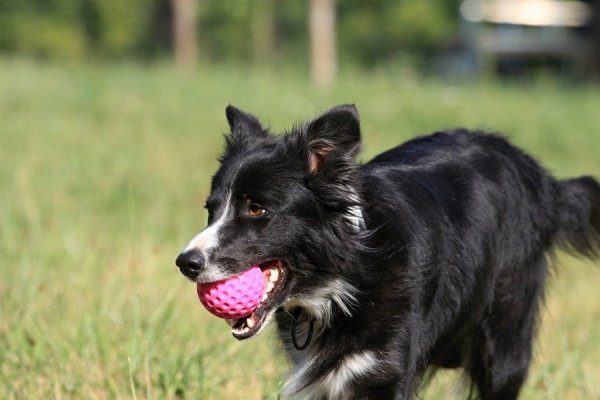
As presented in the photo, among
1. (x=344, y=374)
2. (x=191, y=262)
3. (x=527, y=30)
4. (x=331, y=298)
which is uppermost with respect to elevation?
(x=191, y=262)

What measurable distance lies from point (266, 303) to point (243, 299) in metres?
0.11

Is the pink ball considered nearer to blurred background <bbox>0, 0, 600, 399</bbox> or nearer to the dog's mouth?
the dog's mouth

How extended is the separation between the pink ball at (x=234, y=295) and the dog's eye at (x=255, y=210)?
0.21m

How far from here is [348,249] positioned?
3883 millimetres

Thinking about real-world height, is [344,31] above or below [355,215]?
below

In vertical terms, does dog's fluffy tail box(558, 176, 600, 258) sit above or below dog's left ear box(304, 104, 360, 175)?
below

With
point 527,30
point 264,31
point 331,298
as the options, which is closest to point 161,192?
point 331,298

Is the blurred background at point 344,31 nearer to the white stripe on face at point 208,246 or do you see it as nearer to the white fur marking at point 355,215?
the white fur marking at point 355,215

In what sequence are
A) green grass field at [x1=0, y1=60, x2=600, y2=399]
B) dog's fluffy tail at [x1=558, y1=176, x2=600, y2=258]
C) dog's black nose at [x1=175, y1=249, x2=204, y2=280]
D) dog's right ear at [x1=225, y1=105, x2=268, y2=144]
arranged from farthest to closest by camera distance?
dog's fluffy tail at [x1=558, y1=176, x2=600, y2=258] → green grass field at [x1=0, y1=60, x2=600, y2=399] → dog's right ear at [x1=225, y1=105, x2=268, y2=144] → dog's black nose at [x1=175, y1=249, x2=204, y2=280]

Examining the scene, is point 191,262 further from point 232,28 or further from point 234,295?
point 232,28

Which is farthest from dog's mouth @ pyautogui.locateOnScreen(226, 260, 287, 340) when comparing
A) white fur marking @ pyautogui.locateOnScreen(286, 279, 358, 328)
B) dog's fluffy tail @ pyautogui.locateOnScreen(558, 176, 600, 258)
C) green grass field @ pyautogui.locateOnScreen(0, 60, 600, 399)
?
dog's fluffy tail @ pyautogui.locateOnScreen(558, 176, 600, 258)

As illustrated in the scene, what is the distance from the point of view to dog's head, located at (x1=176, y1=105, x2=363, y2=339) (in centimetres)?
376

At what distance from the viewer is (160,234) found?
8523mm

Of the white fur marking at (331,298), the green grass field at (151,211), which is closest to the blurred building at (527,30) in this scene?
the green grass field at (151,211)
